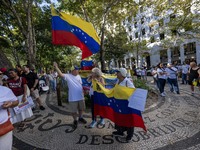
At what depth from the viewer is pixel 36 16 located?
19.3m

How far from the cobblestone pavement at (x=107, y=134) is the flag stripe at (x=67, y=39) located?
2304 millimetres

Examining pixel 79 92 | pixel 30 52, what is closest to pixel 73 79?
pixel 79 92

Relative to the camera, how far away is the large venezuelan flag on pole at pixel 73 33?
5.38 meters

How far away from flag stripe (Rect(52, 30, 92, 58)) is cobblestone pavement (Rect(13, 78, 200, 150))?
2.30 meters

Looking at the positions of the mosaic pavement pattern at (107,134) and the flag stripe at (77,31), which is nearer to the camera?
the mosaic pavement pattern at (107,134)

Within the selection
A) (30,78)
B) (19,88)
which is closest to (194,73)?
Result: (30,78)

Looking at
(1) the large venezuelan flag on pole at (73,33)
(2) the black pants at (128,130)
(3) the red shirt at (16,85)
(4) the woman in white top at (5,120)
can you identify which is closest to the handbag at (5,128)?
(4) the woman in white top at (5,120)

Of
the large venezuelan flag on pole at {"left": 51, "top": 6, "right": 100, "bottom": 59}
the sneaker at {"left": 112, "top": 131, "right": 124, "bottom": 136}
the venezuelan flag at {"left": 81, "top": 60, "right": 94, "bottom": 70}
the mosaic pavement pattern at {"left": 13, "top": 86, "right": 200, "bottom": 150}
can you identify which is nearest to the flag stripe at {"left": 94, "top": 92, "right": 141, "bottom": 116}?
the sneaker at {"left": 112, "top": 131, "right": 124, "bottom": 136}

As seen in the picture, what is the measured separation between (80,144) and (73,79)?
170 centimetres

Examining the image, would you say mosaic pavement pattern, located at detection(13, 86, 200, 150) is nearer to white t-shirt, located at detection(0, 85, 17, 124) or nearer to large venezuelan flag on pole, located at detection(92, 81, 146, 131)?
large venezuelan flag on pole, located at detection(92, 81, 146, 131)

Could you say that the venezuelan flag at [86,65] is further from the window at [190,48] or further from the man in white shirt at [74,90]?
the window at [190,48]

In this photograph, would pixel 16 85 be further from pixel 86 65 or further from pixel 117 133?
pixel 86 65

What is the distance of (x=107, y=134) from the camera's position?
15.9ft

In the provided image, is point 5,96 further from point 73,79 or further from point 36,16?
point 36,16
